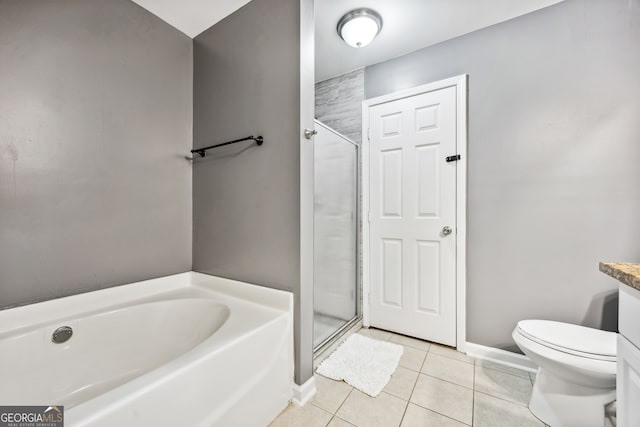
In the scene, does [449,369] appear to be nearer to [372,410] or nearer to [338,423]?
[372,410]

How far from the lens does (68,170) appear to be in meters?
1.29

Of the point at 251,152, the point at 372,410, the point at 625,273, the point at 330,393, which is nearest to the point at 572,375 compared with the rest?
the point at 625,273

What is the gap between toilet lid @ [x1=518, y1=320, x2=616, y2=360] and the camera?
1074 millimetres

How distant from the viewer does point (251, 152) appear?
1.53m

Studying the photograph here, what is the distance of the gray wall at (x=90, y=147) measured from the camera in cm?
115

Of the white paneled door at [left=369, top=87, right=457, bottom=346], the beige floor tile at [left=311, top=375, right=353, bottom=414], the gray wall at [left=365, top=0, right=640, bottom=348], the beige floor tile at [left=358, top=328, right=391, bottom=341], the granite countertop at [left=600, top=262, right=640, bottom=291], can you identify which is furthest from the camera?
the beige floor tile at [left=358, top=328, right=391, bottom=341]

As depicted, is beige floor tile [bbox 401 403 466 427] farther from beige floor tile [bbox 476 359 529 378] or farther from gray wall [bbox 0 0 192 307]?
gray wall [bbox 0 0 192 307]

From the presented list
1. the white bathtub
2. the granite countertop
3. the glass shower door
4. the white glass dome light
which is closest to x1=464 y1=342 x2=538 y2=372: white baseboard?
the glass shower door

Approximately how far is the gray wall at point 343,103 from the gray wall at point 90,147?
4.07 feet

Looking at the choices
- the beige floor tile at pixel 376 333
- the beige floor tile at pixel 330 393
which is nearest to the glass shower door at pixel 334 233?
the beige floor tile at pixel 376 333

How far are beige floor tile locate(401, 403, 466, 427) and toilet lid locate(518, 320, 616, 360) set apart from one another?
1.88ft

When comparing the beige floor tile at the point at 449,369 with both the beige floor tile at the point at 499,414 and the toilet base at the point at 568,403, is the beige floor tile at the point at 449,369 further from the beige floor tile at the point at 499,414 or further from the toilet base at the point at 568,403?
the toilet base at the point at 568,403

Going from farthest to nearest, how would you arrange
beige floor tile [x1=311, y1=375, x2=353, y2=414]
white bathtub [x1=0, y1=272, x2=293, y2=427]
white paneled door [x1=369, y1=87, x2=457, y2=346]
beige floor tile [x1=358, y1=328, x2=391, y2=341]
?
beige floor tile [x1=358, y1=328, x2=391, y2=341], white paneled door [x1=369, y1=87, x2=457, y2=346], beige floor tile [x1=311, y1=375, x2=353, y2=414], white bathtub [x1=0, y1=272, x2=293, y2=427]

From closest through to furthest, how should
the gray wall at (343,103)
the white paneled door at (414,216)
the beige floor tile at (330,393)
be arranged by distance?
the beige floor tile at (330,393)
the white paneled door at (414,216)
the gray wall at (343,103)
